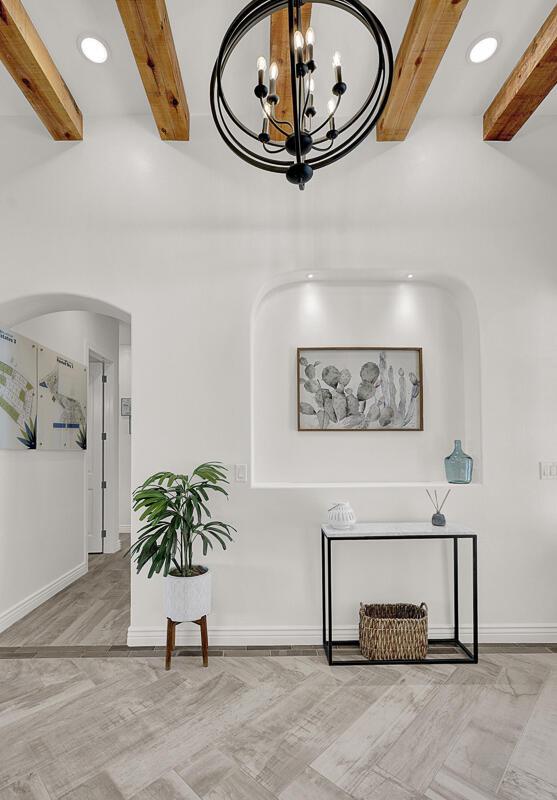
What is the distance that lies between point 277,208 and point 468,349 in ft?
5.11

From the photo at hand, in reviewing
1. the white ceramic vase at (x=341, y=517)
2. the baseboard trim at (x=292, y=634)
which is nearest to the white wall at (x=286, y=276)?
the baseboard trim at (x=292, y=634)

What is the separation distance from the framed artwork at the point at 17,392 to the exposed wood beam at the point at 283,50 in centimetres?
234

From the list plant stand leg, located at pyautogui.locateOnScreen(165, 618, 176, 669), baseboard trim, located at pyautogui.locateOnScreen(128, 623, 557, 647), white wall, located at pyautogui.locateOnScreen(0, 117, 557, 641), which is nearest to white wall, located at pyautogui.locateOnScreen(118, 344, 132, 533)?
white wall, located at pyautogui.locateOnScreen(0, 117, 557, 641)

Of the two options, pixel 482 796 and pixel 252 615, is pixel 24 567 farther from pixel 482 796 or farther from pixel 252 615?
pixel 482 796

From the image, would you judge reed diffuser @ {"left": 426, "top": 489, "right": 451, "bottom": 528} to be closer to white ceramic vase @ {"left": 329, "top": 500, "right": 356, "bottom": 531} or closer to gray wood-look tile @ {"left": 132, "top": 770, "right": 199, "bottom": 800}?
white ceramic vase @ {"left": 329, "top": 500, "right": 356, "bottom": 531}

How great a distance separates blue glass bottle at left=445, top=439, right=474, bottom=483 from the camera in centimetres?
348

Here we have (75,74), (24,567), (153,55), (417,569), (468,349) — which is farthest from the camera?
(24,567)

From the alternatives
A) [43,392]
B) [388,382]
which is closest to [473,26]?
[388,382]

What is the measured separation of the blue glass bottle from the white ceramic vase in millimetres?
765

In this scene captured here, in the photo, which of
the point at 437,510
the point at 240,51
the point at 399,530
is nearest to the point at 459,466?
the point at 437,510

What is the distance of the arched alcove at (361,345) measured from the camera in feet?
12.1

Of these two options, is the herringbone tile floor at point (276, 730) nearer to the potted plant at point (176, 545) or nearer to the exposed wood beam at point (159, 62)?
the potted plant at point (176, 545)

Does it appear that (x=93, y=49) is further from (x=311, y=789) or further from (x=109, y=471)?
(x=109, y=471)

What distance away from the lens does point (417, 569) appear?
11.3 ft
